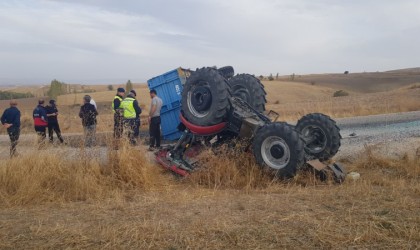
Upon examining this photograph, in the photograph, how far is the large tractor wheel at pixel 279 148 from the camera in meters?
6.75

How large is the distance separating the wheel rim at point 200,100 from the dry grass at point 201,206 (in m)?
0.98

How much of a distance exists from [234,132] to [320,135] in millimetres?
1815

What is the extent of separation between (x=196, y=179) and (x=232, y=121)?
1324 mm

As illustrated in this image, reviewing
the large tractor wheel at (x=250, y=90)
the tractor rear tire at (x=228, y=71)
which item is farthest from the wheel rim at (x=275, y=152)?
the tractor rear tire at (x=228, y=71)

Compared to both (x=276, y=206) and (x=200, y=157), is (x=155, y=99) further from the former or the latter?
(x=276, y=206)

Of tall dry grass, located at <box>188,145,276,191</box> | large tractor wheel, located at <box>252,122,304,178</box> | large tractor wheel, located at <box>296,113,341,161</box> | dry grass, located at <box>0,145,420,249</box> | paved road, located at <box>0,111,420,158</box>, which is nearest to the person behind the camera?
dry grass, located at <box>0,145,420,249</box>

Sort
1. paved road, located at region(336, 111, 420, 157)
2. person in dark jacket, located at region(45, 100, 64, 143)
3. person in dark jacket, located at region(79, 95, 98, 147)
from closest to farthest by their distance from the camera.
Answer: paved road, located at region(336, 111, 420, 157)
person in dark jacket, located at region(79, 95, 98, 147)
person in dark jacket, located at region(45, 100, 64, 143)

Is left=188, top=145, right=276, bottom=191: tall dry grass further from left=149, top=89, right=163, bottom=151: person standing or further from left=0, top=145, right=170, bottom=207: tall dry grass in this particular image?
left=149, top=89, right=163, bottom=151: person standing

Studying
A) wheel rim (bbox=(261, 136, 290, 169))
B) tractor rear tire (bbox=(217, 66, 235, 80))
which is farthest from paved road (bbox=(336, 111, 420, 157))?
tractor rear tire (bbox=(217, 66, 235, 80))

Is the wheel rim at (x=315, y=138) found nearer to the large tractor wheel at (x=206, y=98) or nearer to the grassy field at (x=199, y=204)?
the grassy field at (x=199, y=204)

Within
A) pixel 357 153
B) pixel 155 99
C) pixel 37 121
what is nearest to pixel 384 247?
pixel 357 153

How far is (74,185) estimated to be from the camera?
21.1 feet

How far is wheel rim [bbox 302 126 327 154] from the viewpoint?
8.20 metres

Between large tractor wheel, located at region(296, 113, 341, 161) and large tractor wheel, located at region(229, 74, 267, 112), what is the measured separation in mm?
1440
